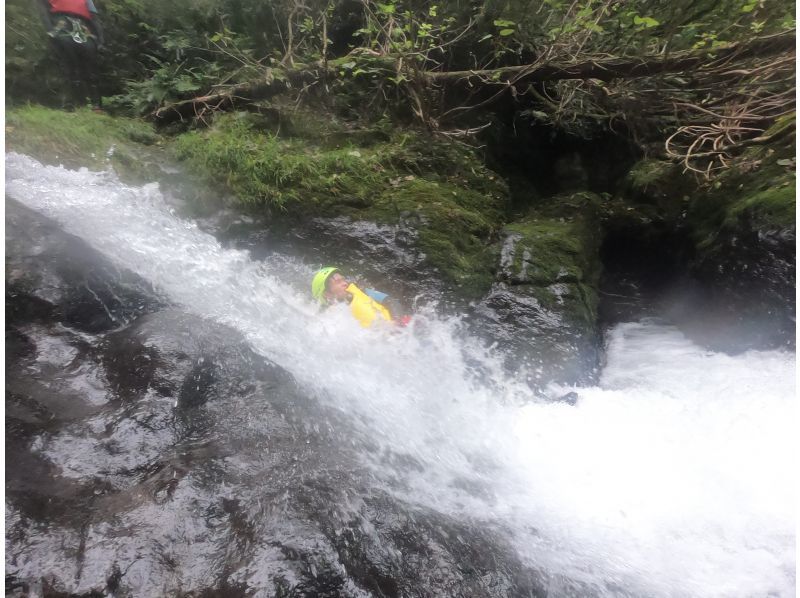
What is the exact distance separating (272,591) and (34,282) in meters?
3.51

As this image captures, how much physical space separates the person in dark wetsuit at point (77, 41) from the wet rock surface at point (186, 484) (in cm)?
500

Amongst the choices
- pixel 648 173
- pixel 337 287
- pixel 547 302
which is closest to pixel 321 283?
pixel 337 287

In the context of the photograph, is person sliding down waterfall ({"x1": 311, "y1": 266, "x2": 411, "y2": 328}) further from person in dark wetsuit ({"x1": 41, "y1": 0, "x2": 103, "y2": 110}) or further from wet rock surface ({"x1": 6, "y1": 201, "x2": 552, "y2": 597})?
person in dark wetsuit ({"x1": 41, "y1": 0, "x2": 103, "y2": 110})

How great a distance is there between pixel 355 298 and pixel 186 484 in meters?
2.62

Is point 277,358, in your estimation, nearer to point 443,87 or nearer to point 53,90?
point 443,87

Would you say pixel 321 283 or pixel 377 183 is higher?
pixel 377 183

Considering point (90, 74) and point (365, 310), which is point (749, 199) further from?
point (90, 74)

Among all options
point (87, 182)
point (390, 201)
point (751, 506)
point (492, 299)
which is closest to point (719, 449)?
point (751, 506)

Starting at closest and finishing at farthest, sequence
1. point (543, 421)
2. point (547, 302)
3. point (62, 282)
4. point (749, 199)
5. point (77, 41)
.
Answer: point (62, 282), point (543, 421), point (749, 199), point (547, 302), point (77, 41)

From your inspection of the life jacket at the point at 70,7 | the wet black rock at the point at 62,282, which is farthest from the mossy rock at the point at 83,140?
the wet black rock at the point at 62,282

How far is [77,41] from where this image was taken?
683 cm

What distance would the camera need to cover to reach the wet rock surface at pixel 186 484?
7.75ft

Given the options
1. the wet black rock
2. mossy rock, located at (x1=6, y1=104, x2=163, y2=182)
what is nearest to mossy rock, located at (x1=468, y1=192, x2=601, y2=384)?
the wet black rock

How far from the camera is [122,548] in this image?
2.39 metres
